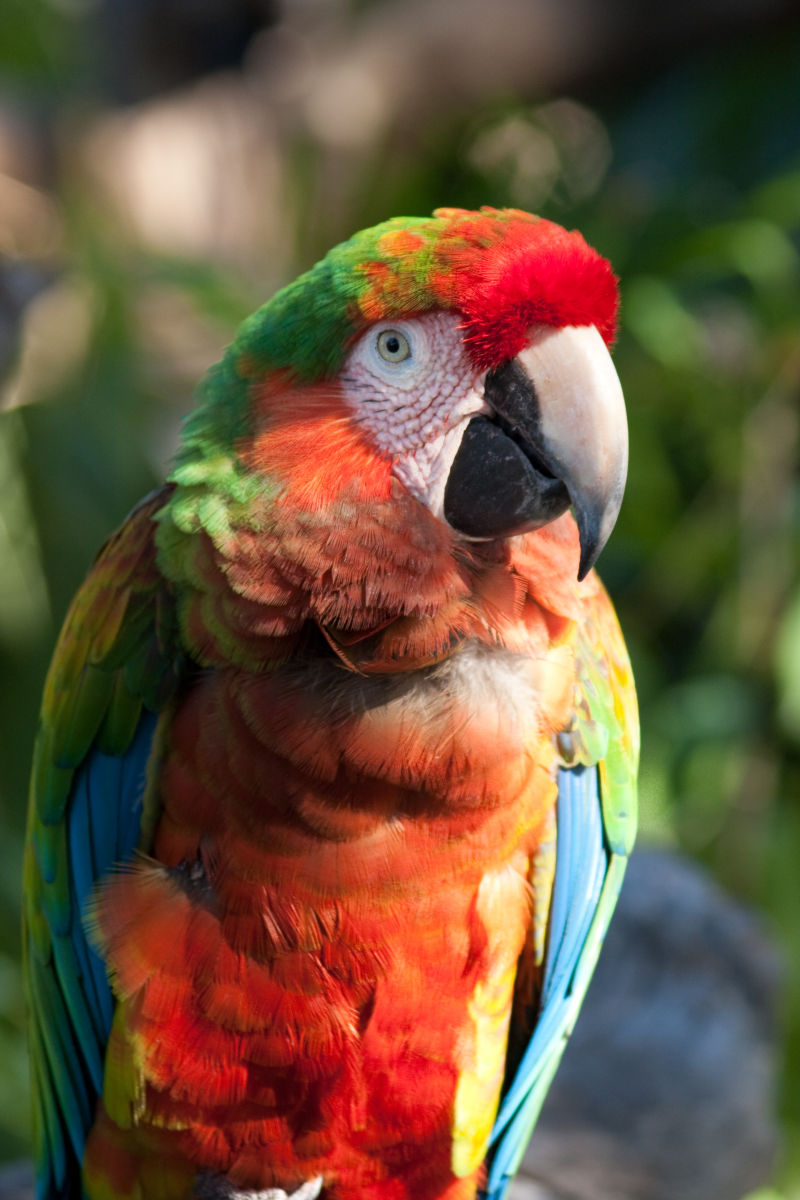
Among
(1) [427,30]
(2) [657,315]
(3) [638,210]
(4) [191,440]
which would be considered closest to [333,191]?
(1) [427,30]

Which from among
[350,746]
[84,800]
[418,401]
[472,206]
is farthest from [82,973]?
[472,206]

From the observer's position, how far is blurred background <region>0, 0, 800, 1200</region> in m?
2.60

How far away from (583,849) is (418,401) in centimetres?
54

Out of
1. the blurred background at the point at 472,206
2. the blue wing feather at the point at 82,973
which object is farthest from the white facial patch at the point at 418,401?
the blurred background at the point at 472,206

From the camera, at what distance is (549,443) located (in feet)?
2.98

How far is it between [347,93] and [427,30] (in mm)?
313

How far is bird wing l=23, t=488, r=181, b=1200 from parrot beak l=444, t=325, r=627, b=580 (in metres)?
0.33

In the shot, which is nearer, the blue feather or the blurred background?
A: the blue feather

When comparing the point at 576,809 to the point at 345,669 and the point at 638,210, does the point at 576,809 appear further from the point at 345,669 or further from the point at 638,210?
the point at 638,210

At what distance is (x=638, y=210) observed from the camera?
3.39 m

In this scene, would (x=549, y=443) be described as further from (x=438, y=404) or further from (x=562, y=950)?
(x=562, y=950)

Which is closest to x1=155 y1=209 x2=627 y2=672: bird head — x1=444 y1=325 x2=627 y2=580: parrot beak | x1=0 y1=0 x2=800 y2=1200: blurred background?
x1=444 y1=325 x2=627 y2=580: parrot beak

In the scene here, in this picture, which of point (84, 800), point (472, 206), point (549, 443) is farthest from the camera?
point (472, 206)

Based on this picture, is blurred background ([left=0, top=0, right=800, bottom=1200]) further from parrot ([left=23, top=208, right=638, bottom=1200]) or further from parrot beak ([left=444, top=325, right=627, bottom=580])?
parrot beak ([left=444, top=325, right=627, bottom=580])
